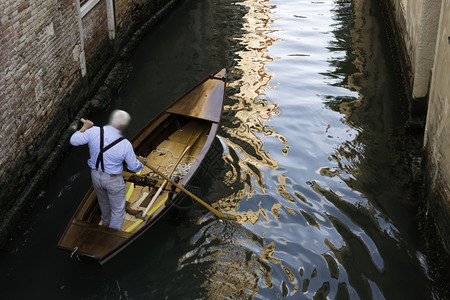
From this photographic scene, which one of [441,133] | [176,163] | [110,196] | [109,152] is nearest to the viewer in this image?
[109,152]

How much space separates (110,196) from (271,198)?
2.07 m

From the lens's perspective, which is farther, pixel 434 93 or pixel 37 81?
pixel 37 81

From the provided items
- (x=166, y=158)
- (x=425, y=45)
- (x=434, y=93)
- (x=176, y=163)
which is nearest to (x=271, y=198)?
(x=176, y=163)

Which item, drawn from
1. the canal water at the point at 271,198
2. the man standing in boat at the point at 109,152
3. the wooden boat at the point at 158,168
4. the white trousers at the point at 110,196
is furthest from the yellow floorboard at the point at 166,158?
the man standing in boat at the point at 109,152

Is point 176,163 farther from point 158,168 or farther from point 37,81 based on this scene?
point 37,81

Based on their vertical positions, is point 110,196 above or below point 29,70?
below

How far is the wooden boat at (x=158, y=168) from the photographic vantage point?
6.02 metres

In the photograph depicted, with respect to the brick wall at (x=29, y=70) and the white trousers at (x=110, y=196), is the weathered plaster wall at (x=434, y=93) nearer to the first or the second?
the white trousers at (x=110, y=196)

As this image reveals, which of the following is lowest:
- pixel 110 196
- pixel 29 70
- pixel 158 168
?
pixel 158 168

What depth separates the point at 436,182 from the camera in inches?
252

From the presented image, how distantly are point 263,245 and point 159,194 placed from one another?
1.23 meters

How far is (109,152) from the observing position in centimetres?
→ 569

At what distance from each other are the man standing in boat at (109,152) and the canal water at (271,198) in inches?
34.3

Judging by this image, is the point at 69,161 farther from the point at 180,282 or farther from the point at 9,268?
the point at 180,282
